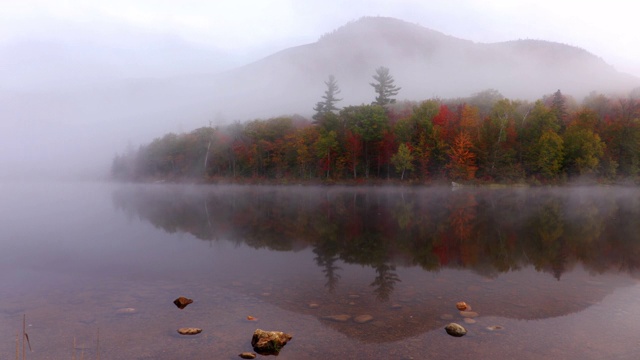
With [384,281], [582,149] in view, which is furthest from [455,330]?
[582,149]

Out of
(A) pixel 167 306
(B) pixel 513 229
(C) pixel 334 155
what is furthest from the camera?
(C) pixel 334 155

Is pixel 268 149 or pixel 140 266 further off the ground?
pixel 268 149

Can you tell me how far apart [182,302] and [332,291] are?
4.96m

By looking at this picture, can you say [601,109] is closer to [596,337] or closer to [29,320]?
[596,337]

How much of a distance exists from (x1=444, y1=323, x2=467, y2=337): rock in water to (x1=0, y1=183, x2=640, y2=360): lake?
0.76 ft

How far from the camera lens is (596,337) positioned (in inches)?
369

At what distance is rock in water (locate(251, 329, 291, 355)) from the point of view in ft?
28.6

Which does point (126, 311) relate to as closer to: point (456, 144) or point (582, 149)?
point (456, 144)

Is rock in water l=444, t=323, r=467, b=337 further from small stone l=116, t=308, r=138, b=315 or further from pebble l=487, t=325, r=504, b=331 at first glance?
small stone l=116, t=308, r=138, b=315

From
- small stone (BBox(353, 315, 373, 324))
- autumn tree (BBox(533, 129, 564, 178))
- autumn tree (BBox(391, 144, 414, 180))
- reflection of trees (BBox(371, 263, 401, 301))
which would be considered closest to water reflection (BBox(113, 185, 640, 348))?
reflection of trees (BBox(371, 263, 401, 301))

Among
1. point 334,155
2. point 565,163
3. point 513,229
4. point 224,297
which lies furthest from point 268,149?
point 224,297

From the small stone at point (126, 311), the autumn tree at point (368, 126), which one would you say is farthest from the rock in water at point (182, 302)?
the autumn tree at point (368, 126)

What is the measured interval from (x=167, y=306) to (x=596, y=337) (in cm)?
1194

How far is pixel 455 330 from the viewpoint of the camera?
959cm
